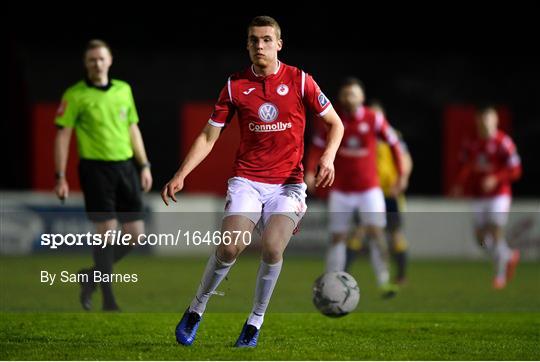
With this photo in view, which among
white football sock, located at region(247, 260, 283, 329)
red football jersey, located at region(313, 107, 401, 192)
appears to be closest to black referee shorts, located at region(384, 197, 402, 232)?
red football jersey, located at region(313, 107, 401, 192)

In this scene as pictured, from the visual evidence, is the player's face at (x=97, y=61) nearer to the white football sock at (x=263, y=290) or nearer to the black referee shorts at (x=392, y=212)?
the white football sock at (x=263, y=290)

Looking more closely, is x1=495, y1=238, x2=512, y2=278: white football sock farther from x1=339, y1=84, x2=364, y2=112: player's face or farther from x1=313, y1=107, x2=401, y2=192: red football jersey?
x1=339, y1=84, x2=364, y2=112: player's face

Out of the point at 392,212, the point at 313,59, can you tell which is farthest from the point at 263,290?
the point at 313,59

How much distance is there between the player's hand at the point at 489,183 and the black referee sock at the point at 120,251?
19.4 ft

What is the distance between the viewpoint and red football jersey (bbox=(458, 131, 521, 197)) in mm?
14367

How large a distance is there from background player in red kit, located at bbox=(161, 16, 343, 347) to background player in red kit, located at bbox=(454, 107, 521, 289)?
722 centimetres

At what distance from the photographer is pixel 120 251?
9898 mm

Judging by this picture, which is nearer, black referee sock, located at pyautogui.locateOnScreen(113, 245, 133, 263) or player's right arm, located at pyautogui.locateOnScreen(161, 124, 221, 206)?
A: player's right arm, located at pyautogui.locateOnScreen(161, 124, 221, 206)

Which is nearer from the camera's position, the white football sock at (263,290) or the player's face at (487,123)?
the white football sock at (263,290)

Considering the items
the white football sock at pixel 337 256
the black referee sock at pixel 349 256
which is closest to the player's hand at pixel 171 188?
the white football sock at pixel 337 256

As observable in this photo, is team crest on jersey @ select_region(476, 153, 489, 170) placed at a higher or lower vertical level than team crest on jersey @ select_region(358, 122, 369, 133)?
lower

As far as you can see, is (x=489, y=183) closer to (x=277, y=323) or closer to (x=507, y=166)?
(x=507, y=166)

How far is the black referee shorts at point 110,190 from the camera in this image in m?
9.66

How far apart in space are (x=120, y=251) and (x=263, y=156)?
2.98 m
